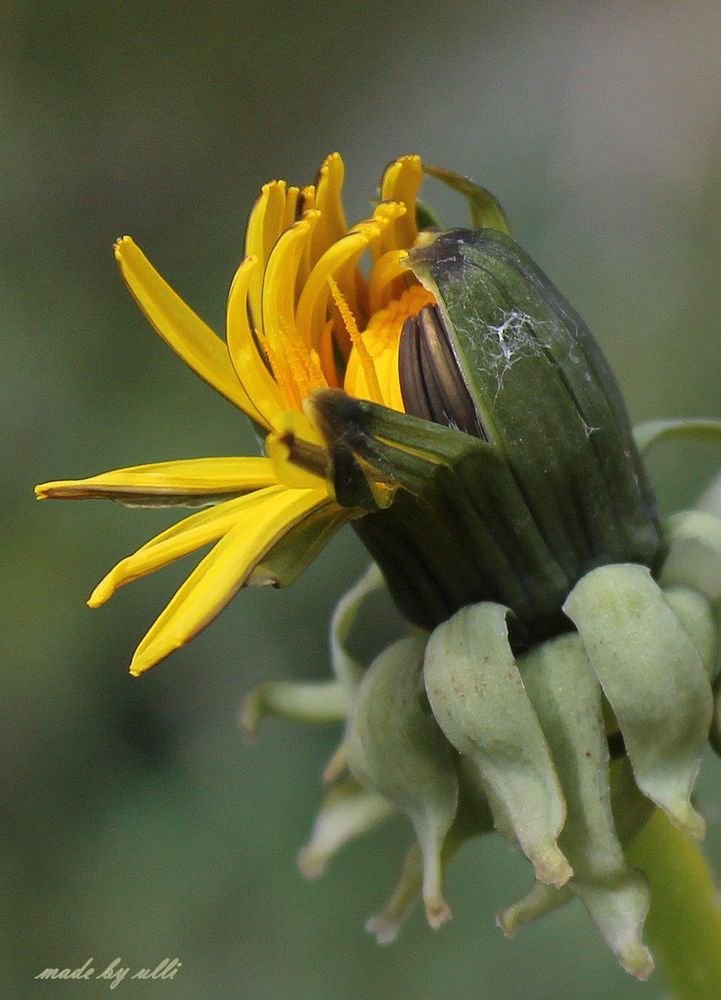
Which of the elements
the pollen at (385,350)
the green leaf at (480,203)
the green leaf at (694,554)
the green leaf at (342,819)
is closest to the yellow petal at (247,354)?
the pollen at (385,350)

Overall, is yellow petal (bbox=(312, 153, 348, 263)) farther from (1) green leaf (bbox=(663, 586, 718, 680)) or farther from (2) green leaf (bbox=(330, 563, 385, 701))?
(1) green leaf (bbox=(663, 586, 718, 680))

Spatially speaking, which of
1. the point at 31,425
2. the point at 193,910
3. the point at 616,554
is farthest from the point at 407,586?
the point at 31,425

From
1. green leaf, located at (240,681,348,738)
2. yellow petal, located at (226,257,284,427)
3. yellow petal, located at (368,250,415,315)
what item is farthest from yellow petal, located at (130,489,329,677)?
green leaf, located at (240,681,348,738)

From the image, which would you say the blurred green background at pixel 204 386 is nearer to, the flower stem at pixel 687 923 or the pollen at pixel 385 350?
the flower stem at pixel 687 923

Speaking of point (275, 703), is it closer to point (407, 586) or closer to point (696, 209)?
point (407, 586)

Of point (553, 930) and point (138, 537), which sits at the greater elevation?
point (138, 537)

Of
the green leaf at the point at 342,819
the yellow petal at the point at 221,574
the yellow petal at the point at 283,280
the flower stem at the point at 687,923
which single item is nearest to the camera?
the yellow petal at the point at 221,574

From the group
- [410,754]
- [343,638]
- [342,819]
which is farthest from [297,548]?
[342,819]
